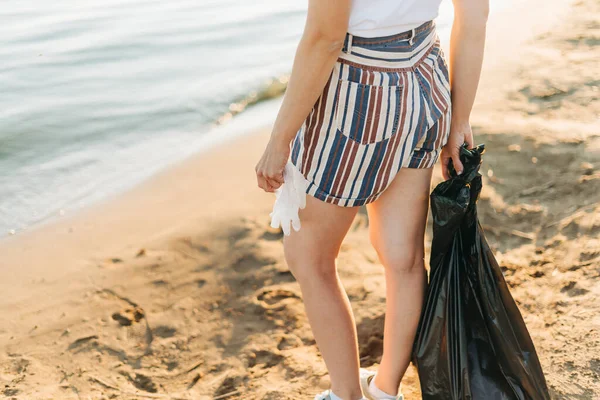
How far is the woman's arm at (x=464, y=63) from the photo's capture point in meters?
1.74

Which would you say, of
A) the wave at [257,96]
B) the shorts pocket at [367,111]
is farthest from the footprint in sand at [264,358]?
the wave at [257,96]

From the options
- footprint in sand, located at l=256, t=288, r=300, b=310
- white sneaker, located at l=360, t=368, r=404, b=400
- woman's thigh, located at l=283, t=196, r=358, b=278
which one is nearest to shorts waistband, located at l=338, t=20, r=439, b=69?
woman's thigh, located at l=283, t=196, r=358, b=278

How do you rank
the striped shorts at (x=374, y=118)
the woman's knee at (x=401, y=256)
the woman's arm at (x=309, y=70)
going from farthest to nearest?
1. the woman's knee at (x=401, y=256)
2. the striped shorts at (x=374, y=118)
3. the woman's arm at (x=309, y=70)

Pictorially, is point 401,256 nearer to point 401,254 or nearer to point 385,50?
point 401,254

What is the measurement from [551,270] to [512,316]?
90 centimetres

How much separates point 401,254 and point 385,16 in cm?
66

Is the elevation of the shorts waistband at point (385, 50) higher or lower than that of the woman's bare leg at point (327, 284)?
higher

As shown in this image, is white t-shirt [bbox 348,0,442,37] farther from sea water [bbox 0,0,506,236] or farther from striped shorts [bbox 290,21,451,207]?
sea water [bbox 0,0,506,236]

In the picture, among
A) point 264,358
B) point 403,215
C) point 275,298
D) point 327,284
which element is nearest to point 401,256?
point 403,215

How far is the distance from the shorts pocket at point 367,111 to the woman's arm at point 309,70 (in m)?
0.08

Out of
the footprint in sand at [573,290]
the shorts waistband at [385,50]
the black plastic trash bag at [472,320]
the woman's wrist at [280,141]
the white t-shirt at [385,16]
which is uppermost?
the white t-shirt at [385,16]

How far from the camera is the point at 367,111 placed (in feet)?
5.27

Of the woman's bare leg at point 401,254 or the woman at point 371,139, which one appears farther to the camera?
the woman's bare leg at point 401,254

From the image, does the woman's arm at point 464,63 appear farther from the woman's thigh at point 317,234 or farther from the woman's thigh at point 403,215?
the woman's thigh at point 317,234
